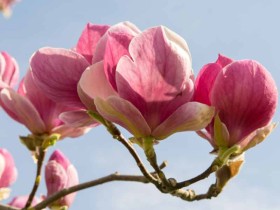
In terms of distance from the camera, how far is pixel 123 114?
1.05 meters

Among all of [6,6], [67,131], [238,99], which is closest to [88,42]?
[238,99]

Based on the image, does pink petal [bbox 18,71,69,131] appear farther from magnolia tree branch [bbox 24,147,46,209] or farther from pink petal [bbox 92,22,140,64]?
pink petal [bbox 92,22,140,64]

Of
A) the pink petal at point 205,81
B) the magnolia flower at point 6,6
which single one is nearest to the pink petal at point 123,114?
the pink petal at point 205,81

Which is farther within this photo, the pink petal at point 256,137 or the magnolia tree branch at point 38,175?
the magnolia tree branch at point 38,175

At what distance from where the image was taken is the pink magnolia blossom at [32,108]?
4.79ft

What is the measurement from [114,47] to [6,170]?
110 cm

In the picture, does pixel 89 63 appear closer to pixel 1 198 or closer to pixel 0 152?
pixel 1 198

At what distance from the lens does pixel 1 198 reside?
5.91 ft

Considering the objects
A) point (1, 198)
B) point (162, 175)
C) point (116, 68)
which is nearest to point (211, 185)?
point (162, 175)

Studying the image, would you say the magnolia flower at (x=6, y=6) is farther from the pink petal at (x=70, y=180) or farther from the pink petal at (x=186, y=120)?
the pink petal at (x=186, y=120)

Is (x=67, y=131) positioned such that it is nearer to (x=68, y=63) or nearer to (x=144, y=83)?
(x=68, y=63)

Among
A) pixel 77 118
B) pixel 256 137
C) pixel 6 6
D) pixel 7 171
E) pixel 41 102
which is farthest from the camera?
pixel 6 6

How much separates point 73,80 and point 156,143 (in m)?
0.20

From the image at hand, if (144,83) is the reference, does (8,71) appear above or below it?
below
